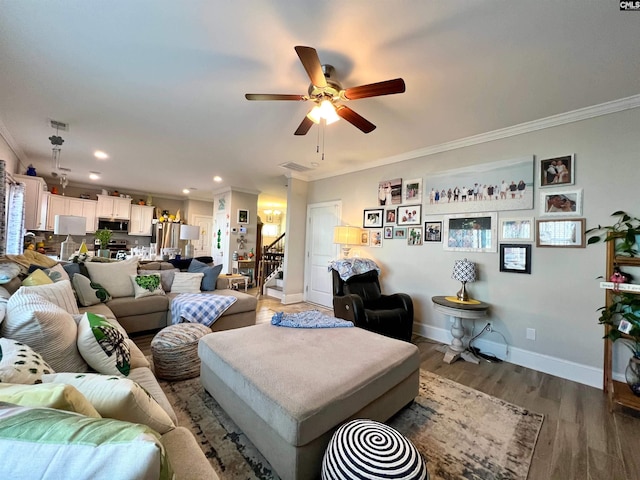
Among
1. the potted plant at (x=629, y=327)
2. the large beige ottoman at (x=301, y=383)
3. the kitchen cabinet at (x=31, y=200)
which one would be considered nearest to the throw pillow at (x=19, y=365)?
the large beige ottoman at (x=301, y=383)

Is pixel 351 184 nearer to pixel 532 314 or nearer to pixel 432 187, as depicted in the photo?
pixel 432 187

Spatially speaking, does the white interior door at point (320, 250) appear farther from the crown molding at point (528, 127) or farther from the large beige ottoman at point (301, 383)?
the large beige ottoman at point (301, 383)

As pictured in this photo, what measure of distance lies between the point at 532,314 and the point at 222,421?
10.3 ft

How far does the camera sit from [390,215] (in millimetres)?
4062

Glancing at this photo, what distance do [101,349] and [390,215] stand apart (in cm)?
364

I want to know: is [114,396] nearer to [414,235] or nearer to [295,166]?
[414,235]

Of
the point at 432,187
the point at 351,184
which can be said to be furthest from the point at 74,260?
the point at 432,187

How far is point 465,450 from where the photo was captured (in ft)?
5.24

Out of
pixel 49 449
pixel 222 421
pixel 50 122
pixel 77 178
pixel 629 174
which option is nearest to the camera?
pixel 49 449

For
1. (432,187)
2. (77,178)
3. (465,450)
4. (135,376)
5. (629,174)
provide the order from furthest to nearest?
(77,178) < (432,187) < (629,174) < (465,450) < (135,376)

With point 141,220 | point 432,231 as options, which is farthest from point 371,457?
point 141,220

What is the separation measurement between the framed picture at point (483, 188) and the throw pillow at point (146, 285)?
12.3ft

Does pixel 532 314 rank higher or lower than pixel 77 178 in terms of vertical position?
lower

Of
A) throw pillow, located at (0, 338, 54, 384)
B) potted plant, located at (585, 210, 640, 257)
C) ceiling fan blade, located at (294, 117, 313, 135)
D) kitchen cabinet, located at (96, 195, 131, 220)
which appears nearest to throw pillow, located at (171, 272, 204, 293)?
ceiling fan blade, located at (294, 117, 313, 135)
